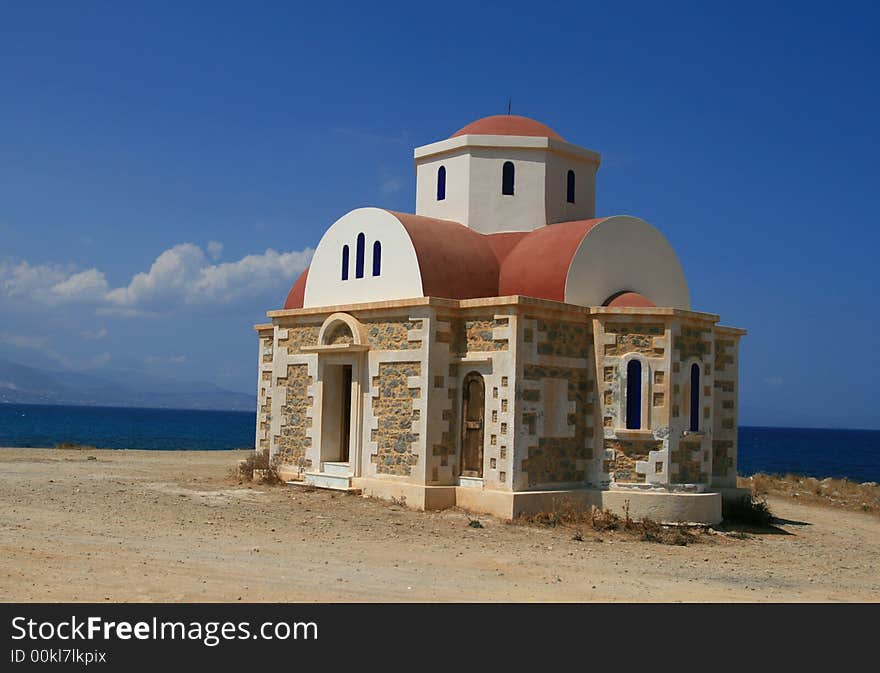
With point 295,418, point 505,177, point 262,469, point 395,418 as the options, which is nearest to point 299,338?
point 295,418

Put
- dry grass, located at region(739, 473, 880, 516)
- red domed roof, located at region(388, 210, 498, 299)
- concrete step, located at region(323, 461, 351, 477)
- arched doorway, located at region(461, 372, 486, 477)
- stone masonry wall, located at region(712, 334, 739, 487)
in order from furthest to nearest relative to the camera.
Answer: dry grass, located at region(739, 473, 880, 516) → stone masonry wall, located at region(712, 334, 739, 487) → concrete step, located at region(323, 461, 351, 477) → red domed roof, located at region(388, 210, 498, 299) → arched doorway, located at region(461, 372, 486, 477)

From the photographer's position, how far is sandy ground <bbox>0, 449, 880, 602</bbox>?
11031 mm

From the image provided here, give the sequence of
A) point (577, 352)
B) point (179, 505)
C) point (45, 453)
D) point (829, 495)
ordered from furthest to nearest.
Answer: point (45, 453) → point (829, 495) → point (577, 352) → point (179, 505)

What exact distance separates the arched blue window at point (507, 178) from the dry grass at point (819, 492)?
1182 cm

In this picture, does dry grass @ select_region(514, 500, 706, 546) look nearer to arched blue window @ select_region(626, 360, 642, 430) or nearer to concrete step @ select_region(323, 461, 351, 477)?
arched blue window @ select_region(626, 360, 642, 430)

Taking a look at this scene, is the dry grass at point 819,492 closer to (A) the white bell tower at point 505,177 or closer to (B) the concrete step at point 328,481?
(A) the white bell tower at point 505,177

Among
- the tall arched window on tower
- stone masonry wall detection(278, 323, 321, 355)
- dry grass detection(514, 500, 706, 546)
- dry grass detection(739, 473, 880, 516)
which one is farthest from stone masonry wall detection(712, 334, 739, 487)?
stone masonry wall detection(278, 323, 321, 355)

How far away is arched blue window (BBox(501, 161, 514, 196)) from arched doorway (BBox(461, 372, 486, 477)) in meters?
5.81

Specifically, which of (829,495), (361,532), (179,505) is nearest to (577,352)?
(361,532)

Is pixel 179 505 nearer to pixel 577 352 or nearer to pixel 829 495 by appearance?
pixel 577 352

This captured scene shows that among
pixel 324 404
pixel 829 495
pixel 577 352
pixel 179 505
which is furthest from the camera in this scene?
pixel 829 495

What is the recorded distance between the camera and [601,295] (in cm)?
2059

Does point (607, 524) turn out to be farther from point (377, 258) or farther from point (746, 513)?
point (377, 258)

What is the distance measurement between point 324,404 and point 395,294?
338 cm
